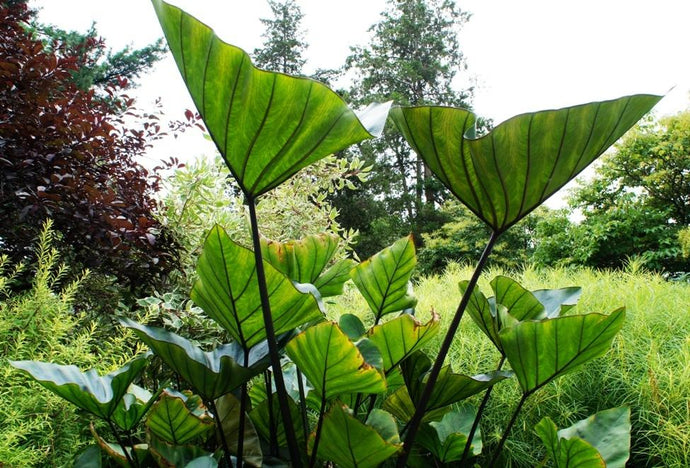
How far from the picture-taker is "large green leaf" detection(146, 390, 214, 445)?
0.88m

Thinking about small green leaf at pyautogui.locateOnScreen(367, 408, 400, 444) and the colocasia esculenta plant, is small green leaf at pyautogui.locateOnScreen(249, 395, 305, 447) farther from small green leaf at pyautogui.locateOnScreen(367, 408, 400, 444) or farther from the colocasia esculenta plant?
small green leaf at pyautogui.locateOnScreen(367, 408, 400, 444)

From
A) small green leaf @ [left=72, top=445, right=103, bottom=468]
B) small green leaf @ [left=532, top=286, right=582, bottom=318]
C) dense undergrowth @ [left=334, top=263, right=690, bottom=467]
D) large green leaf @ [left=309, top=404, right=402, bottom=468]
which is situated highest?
small green leaf @ [left=532, top=286, right=582, bottom=318]

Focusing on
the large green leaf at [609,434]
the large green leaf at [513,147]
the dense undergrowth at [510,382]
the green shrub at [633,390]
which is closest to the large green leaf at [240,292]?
the large green leaf at [513,147]

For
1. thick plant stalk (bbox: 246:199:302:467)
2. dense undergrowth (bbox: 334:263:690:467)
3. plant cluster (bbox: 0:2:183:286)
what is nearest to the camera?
thick plant stalk (bbox: 246:199:302:467)

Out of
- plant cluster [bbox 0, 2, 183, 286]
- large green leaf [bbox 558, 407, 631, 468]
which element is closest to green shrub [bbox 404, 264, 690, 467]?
large green leaf [bbox 558, 407, 631, 468]

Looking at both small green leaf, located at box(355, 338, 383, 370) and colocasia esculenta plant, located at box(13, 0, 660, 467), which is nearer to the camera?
colocasia esculenta plant, located at box(13, 0, 660, 467)

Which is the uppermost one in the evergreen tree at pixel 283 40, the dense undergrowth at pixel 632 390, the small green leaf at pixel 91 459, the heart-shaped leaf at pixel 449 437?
the evergreen tree at pixel 283 40

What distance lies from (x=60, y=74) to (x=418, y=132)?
213 centimetres

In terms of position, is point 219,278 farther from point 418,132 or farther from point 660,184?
point 660,184

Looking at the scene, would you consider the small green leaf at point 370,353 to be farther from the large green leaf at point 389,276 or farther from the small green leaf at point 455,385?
the large green leaf at point 389,276

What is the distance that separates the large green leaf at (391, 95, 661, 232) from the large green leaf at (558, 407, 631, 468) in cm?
59

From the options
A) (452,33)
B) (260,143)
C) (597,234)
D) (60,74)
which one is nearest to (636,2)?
(597,234)

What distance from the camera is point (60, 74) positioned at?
219 cm

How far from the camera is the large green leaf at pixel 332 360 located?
2.37 feet
